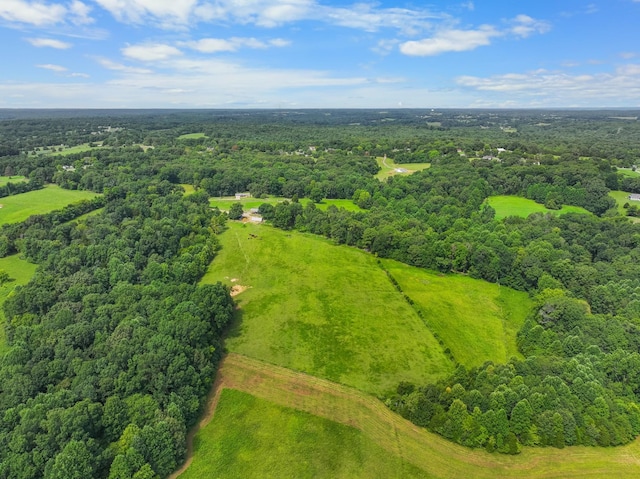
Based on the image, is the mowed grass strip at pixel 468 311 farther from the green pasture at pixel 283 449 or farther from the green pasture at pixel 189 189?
the green pasture at pixel 189 189

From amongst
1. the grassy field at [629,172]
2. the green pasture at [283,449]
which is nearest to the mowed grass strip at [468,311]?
the green pasture at [283,449]

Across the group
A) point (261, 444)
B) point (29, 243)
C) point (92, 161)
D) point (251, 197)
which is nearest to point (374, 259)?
point (261, 444)

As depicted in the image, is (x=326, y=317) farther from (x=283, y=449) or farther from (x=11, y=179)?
(x=11, y=179)

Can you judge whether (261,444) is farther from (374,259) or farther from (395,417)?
(374,259)

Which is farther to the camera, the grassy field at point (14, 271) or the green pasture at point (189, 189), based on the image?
the green pasture at point (189, 189)

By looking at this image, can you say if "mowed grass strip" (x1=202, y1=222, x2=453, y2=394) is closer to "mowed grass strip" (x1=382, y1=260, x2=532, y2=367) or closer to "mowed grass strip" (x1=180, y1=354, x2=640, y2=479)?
"mowed grass strip" (x1=382, y1=260, x2=532, y2=367)
